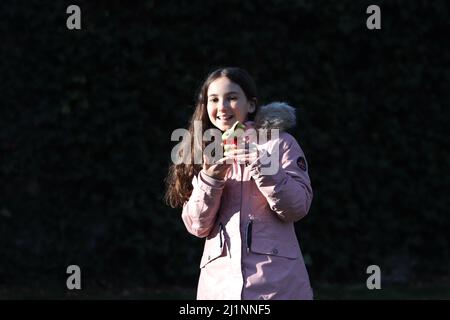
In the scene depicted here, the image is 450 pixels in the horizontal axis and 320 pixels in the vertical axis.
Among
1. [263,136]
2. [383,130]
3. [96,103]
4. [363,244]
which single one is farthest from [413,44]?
[263,136]

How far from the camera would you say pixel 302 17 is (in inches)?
226

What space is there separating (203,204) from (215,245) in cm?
17

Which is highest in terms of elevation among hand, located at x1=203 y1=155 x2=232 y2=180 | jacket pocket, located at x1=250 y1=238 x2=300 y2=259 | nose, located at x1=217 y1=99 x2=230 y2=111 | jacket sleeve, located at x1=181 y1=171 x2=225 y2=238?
nose, located at x1=217 y1=99 x2=230 y2=111

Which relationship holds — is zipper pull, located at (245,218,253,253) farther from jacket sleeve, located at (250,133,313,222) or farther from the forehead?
the forehead

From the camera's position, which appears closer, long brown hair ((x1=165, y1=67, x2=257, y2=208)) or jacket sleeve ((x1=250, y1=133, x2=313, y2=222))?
jacket sleeve ((x1=250, y1=133, x2=313, y2=222))

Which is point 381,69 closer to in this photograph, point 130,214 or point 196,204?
point 130,214

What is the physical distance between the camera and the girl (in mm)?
2758

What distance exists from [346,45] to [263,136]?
3.07 meters

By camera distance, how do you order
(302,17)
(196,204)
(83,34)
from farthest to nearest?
(302,17) < (83,34) < (196,204)

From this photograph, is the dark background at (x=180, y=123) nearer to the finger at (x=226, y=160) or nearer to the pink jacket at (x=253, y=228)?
the pink jacket at (x=253, y=228)

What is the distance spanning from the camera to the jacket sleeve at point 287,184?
106 inches

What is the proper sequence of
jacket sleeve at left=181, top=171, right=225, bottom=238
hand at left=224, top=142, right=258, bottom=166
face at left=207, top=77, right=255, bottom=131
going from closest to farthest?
1. hand at left=224, top=142, right=258, bottom=166
2. jacket sleeve at left=181, top=171, right=225, bottom=238
3. face at left=207, top=77, right=255, bottom=131

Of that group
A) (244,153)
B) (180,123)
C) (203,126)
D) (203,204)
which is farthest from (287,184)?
(180,123)

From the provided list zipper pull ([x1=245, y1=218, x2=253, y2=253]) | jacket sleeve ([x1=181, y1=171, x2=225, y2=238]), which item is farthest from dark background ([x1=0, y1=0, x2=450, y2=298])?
zipper pull ([x1=245, y1=218, x2=253, y2=253])
